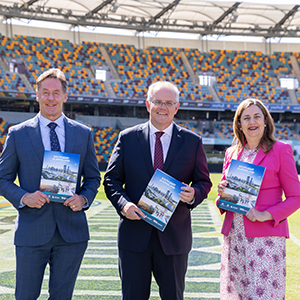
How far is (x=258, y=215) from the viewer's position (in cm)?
296

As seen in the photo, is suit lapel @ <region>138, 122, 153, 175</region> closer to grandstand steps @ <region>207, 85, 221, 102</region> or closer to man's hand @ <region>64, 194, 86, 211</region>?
man's hand @ <region>64, 194, 86, 211</region>

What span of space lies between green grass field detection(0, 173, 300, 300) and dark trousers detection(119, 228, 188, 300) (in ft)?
4.39

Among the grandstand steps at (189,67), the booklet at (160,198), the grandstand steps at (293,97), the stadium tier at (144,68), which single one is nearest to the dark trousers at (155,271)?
the booklet at (160,198)

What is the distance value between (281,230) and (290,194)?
29cm

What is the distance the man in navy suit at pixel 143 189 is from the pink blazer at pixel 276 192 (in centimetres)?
46

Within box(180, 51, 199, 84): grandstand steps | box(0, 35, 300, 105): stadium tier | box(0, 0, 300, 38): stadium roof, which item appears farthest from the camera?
box(180, 51, 199, 84): grandstand steps

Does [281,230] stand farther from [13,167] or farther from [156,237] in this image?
[13,167]

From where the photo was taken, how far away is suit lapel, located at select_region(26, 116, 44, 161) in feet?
9.41

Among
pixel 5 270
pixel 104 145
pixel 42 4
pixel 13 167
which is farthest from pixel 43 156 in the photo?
pixel 42 4

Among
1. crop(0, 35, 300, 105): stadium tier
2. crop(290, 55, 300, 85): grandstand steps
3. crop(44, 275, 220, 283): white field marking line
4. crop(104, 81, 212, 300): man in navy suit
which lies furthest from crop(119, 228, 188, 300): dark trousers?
crop(290, 55, 300, 85): grandstand steps

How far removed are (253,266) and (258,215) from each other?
1.30 ft

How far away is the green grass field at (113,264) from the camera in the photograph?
435cm

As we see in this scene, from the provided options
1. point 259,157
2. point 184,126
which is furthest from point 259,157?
point 184,126

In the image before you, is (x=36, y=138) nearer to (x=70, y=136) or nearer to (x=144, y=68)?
(x=70, y=136)
